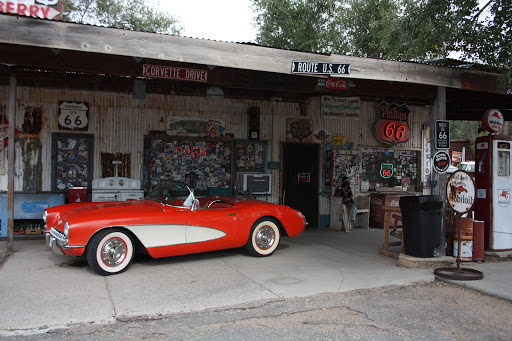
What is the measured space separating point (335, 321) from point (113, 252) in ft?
11.0

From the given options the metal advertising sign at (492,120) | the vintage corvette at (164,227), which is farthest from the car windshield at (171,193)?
the metal advertising sign at (492,120)

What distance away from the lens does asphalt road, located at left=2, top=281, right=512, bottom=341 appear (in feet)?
13.6

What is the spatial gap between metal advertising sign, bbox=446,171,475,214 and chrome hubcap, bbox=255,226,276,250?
3.08m

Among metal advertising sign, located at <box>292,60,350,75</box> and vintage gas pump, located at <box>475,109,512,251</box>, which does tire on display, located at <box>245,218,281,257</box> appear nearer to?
metal advertising sign, located at <box>292,60,350,75</box>

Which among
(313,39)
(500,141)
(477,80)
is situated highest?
(313,39)

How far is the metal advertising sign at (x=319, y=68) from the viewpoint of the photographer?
6.62 meters

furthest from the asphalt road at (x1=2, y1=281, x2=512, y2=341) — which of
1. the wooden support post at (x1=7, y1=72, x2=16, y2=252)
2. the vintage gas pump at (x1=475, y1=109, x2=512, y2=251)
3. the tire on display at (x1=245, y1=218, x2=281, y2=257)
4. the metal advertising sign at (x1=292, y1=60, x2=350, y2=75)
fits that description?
the wooden support post at (x1=7, y1=72, x2=16, y2=252)

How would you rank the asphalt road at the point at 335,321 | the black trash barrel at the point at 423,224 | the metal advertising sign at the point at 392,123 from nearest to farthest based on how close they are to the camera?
the asphalt road at the point at 335,321 < the black trash barrel at the point at 423,224 < the metal advertising sign at the point at 392,123

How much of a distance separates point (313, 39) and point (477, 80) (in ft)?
48.7

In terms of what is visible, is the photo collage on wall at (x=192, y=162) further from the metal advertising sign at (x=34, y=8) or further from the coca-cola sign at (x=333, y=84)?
the metal advertising sign at (x=34, y=8)

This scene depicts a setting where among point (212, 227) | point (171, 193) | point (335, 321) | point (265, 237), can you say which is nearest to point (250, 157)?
point (265, 237)

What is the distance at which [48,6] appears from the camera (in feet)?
23.5

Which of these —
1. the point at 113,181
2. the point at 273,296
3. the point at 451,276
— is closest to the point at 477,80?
the point at 451,276

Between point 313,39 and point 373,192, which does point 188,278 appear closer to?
point 373,192
